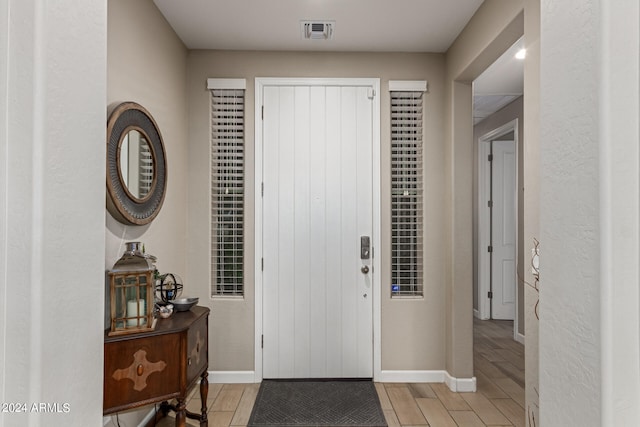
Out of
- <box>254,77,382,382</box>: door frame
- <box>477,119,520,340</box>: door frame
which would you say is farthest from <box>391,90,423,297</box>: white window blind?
<box>477,119,520,340</box>: door frame

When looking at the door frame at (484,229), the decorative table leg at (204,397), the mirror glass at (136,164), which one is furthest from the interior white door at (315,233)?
the door frame at (484,229)

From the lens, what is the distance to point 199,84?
10.8 ft

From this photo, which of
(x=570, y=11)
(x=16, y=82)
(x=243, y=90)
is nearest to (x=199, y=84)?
(x=243, y=90)

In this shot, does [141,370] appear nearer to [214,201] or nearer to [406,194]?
[214,201]

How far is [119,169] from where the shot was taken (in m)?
2.07

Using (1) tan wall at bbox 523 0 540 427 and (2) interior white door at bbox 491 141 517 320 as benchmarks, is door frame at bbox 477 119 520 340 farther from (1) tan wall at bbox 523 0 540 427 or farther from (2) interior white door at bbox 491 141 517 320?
(1) tan wall at bbox 523 0 540 427

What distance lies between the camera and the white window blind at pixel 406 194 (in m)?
3.34

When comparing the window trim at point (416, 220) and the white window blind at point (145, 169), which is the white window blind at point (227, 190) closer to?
the white window blind at point (145, 169)

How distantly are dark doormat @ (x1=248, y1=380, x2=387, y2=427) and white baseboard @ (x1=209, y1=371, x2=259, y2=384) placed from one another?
0.39 feet

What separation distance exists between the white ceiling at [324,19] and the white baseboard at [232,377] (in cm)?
260

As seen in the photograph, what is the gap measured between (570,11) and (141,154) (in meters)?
2.23

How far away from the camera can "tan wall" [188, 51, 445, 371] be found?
3.26 metres

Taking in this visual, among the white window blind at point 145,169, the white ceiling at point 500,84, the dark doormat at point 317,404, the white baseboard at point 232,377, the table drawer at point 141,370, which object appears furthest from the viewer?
the white ceiling at point 500,84

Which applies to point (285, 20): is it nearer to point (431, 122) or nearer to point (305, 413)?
point (431, 122)
